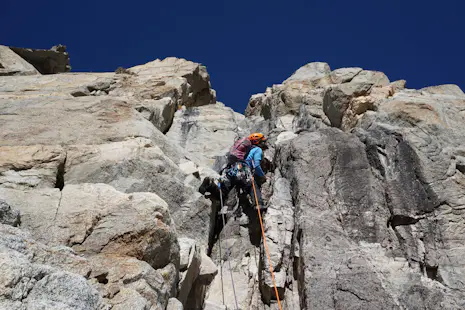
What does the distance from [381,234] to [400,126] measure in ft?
13.1

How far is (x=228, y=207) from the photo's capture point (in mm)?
11984

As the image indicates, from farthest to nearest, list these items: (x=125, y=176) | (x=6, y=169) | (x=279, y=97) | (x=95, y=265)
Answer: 1. (x=279, y=97)
2. (x=125, y=176)
3. (x=6, y=169)
4. (x=95, y=265)

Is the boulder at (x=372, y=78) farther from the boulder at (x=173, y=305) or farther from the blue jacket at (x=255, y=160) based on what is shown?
the boulder at (x=173, y=305)

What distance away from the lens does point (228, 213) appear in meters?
11.8

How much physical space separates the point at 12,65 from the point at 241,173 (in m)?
15.1

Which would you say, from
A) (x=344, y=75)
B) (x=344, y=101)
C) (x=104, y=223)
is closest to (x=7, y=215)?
(x=104, y=223)

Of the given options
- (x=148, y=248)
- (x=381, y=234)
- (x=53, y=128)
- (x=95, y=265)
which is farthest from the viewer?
(x=53, y=128)

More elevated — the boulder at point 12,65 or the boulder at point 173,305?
the boulder at point 12,65

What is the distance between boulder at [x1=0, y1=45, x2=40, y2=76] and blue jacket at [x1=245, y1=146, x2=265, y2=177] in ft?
44.4

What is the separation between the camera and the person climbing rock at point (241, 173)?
11.5 meters

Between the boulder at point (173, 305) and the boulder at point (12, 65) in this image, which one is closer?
the boulder at point (173, 305)

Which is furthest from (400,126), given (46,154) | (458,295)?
(46,154)

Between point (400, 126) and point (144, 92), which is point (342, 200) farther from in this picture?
point (144, 92)

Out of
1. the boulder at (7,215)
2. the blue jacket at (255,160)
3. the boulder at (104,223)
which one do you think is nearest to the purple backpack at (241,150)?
the blue jacket at (255,160)
